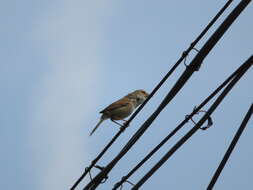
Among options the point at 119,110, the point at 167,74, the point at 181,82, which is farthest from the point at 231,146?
the point at 119,110

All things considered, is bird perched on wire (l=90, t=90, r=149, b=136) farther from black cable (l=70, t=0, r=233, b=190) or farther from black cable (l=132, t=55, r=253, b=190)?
black cable (l=132, t=55, r=253, b=190)

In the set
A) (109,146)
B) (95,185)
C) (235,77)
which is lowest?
(95,185)

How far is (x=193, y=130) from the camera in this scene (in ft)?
13.4

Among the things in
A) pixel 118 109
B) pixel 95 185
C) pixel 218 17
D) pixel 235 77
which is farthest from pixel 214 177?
pixel 118 109

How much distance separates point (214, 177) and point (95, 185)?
1598mm

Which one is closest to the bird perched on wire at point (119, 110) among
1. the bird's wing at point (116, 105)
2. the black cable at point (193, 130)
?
the bird's wing at point (116, 105)

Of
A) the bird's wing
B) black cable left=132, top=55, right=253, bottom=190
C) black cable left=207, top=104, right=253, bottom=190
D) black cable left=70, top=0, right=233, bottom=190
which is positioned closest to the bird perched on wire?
the bird's wing

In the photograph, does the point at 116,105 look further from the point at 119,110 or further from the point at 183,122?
the point at 183,122

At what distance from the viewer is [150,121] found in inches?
175

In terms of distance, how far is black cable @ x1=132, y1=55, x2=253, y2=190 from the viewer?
389 cm

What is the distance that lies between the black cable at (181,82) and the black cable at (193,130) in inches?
12.1

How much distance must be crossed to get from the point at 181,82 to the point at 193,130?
42 cm

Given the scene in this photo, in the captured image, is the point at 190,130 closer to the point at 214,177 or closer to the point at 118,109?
the point at 214,177

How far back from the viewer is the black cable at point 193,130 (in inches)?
153
